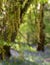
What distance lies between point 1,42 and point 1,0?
707mm

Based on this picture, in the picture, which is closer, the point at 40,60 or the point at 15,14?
the point at 15,14

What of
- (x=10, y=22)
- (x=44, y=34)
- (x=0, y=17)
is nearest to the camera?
(x=10, y=22)

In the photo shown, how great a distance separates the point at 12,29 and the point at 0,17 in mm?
538

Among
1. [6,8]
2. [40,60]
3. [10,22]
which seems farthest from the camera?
[40,60]

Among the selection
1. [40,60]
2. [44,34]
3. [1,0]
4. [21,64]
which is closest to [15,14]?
[1,0]

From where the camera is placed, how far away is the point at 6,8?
11.1 feet

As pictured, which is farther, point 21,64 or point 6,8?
point 21,64

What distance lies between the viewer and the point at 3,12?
3.27 m

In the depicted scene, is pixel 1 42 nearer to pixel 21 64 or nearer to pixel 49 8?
pixel 21 64

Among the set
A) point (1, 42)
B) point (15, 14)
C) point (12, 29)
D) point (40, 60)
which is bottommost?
point (40, 60)

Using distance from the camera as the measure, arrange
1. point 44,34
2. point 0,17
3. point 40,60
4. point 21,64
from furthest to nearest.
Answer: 1. point 44,34
2. point 40,60
3. point 21,64
4. point 0,17

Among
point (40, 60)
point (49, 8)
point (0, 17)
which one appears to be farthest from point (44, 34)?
point (0, 17)

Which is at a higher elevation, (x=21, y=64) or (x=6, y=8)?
(x=6, y=8)

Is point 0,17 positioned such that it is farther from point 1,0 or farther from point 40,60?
point 40,60
